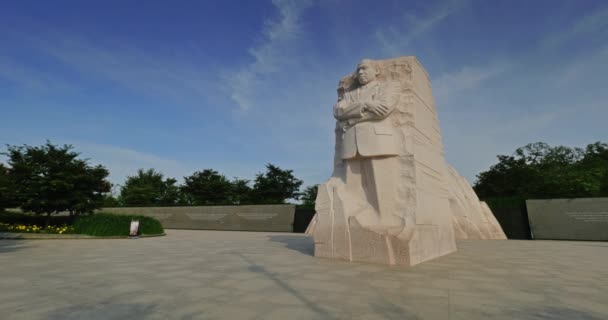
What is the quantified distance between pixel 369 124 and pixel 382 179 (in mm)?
1099

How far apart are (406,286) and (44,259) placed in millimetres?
6330

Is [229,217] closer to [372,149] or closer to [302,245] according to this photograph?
[302,245]

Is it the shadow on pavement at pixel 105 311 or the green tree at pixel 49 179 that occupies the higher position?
the green tree at pixel 49 179

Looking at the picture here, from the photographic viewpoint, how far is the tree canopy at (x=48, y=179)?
1196 centimetres

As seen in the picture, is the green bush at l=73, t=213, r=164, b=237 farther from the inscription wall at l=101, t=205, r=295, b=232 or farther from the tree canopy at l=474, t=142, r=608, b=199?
the tree canopy at l=474, t=142, r=608, b=199

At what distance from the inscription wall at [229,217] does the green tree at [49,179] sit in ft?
27.2

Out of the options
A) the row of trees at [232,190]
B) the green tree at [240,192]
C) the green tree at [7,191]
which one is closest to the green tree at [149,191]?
the row of trees at [232,190]

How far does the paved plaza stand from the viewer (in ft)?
8.73

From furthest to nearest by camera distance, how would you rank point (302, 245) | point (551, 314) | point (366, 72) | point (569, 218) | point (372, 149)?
point (569, 218) < point (302, 245) < point (366, 72) < point (372, 149) < point (551, 314)

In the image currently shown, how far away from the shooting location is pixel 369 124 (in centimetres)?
617

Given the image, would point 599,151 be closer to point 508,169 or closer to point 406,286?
point 508,169

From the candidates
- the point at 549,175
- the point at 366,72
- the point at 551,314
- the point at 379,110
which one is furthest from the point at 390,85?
the point at 549,175

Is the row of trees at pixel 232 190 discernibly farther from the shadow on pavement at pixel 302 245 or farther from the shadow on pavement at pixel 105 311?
the shadow on pavement at pixel 105 311

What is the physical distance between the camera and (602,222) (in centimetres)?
1146
